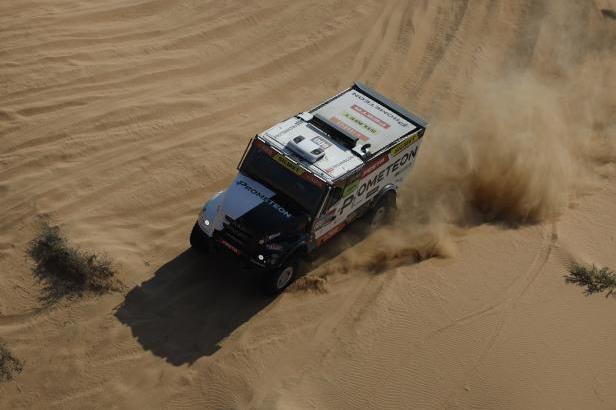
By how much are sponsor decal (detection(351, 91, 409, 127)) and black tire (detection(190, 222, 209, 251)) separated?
365cm

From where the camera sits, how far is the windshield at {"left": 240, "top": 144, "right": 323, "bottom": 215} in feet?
40.3

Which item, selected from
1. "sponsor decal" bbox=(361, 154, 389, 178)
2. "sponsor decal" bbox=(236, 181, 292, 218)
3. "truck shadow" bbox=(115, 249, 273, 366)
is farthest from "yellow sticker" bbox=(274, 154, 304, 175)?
"truck shadow" bbox=(115, 249, 273, 366)

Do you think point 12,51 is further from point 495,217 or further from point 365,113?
point 495,217

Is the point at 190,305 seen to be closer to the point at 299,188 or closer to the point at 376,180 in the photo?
the point at 299,188

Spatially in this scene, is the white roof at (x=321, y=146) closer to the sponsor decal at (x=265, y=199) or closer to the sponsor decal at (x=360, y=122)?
the sponsor decal at (x=360, y=122)

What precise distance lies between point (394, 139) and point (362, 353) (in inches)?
140

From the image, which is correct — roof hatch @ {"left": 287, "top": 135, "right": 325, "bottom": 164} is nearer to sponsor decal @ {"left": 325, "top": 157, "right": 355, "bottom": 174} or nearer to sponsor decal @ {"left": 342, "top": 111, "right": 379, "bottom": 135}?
sponsor decal @ {"left": 325, "top": 157, "right": 355, "bottom": 174}

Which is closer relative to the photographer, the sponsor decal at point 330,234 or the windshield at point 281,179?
the windshield at point 281,179

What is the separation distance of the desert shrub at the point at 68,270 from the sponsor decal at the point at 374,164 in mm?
4250

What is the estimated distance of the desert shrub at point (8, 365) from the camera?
1137cm

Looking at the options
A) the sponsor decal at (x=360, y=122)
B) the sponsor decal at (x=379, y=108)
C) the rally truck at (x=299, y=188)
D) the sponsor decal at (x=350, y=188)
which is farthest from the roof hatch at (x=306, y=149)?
the sponsor decal at (x=379, y=108)

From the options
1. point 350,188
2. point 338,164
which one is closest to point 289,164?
point 338,164

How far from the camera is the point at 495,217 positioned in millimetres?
14617

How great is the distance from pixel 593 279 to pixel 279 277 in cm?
532
